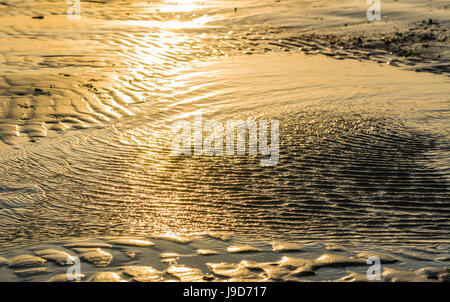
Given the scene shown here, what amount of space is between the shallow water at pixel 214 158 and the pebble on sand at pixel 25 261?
9.9 inches

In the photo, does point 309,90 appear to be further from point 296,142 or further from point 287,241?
point 287,241

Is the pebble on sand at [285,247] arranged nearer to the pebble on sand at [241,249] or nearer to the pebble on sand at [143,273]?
the pebble on sand at [241,249]

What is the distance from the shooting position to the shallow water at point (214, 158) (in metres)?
4.70

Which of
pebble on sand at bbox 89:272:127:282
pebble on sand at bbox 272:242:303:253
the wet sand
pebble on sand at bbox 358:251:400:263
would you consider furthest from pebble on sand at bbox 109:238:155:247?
pebble on sand at bbox 358:251:400:263

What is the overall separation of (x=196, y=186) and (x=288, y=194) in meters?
0.97

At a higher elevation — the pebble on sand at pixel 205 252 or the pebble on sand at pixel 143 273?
the pebble on sand at pixel 205 252

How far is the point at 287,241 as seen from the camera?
433 centimetres

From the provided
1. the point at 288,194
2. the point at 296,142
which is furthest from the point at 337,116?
the point at 288,194

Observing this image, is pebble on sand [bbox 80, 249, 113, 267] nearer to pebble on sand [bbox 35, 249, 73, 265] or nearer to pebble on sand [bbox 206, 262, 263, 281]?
pebble on sand [bbox 35, 249, 73, 265]

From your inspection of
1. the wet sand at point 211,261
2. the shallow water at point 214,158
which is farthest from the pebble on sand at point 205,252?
the shallow water at point 214,158

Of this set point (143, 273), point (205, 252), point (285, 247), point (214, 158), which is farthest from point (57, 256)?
point (214, 158)

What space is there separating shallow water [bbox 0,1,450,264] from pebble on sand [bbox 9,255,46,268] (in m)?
0.25

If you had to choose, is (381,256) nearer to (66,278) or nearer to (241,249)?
(241,249)

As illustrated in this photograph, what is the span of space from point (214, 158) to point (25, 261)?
8.77 feet
